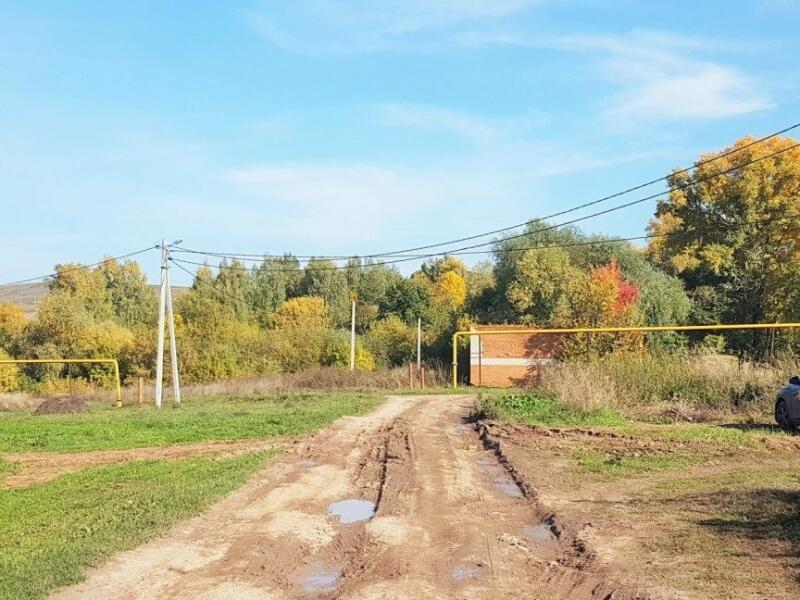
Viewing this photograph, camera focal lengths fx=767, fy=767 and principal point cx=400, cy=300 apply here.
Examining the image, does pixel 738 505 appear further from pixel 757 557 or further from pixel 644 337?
pixel 644 337

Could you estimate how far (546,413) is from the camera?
1906 cm

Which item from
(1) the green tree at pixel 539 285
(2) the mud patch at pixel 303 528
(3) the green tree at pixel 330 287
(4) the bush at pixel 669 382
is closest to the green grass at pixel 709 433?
(4) the bush at pixel 669 382

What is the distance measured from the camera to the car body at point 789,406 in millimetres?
16328

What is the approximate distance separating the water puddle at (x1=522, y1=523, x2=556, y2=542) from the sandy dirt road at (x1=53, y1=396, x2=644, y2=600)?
1 cm

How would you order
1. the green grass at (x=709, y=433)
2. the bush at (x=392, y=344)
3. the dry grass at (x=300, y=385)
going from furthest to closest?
the bush at (x=392, y=344) → the dry grass at (x=300, y=385) → the green grass at (x=709, y=433)

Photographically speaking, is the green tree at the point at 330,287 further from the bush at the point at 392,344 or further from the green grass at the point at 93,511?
the green grass at the point at 93,511

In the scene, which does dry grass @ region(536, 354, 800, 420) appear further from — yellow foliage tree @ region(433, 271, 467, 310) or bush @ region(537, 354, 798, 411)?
yellow foliage tree @ region(433, 271, 467, 310)

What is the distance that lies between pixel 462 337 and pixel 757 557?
34.8 meters

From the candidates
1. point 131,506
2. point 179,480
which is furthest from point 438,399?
point 131,506

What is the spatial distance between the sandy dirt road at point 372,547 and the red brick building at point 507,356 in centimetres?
2175

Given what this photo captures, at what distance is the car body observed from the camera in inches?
643

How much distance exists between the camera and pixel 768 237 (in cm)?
4266

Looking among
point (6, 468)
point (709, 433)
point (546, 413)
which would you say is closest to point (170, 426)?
point (6, 468)

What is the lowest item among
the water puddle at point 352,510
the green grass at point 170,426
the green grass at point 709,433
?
the green grass at point 170,426
